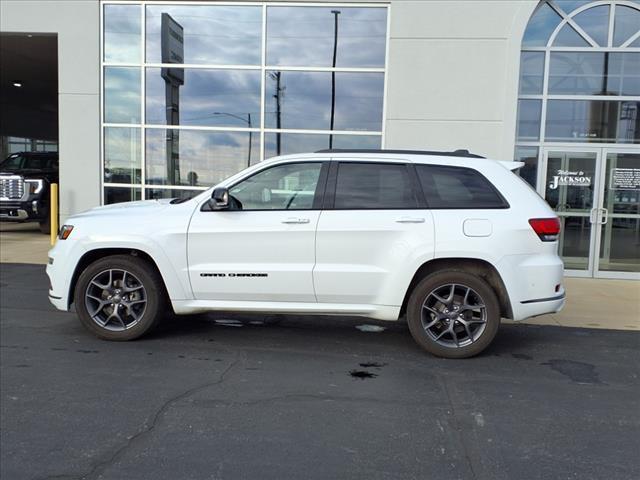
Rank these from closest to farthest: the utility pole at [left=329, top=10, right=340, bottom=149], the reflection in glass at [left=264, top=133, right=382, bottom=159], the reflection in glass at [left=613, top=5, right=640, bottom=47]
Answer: the reflection in glass at [left=613, top=5, right=640, bottom=47]
the utility pole at [left=329, top=10, right=340, bottom=149]
the reflection in glass at [left=264, top=133, right=382, bottom=159]

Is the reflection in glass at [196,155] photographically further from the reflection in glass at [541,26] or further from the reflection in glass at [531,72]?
the reflection in glass at [541,26]

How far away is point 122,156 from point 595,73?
935 centimetres

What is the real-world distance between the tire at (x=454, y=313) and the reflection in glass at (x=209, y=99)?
7082 millimetres

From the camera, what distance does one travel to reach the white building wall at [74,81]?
443 inches

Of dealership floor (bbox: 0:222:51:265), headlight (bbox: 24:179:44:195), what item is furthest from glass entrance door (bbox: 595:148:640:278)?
headlight (bbox: 24:179:44:195)

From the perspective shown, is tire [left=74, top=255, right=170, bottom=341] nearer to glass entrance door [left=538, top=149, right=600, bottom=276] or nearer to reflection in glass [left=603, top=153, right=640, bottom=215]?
glass entrance door [left=538, top=149, right=600, bottom=276]

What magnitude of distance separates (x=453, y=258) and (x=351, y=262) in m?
0.95

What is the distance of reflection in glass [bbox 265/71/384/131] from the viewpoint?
1098 centimetres

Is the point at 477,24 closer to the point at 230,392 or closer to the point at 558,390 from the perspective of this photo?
the point at 558,390

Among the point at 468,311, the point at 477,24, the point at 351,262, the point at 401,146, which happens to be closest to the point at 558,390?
the point at 468,311

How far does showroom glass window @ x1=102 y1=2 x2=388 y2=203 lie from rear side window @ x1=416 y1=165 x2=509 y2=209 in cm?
579

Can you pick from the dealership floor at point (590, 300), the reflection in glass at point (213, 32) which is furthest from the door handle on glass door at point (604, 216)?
the reflection in glass at point (213, 32)

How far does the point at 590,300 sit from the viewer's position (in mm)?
8203

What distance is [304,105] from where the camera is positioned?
11.1 m
